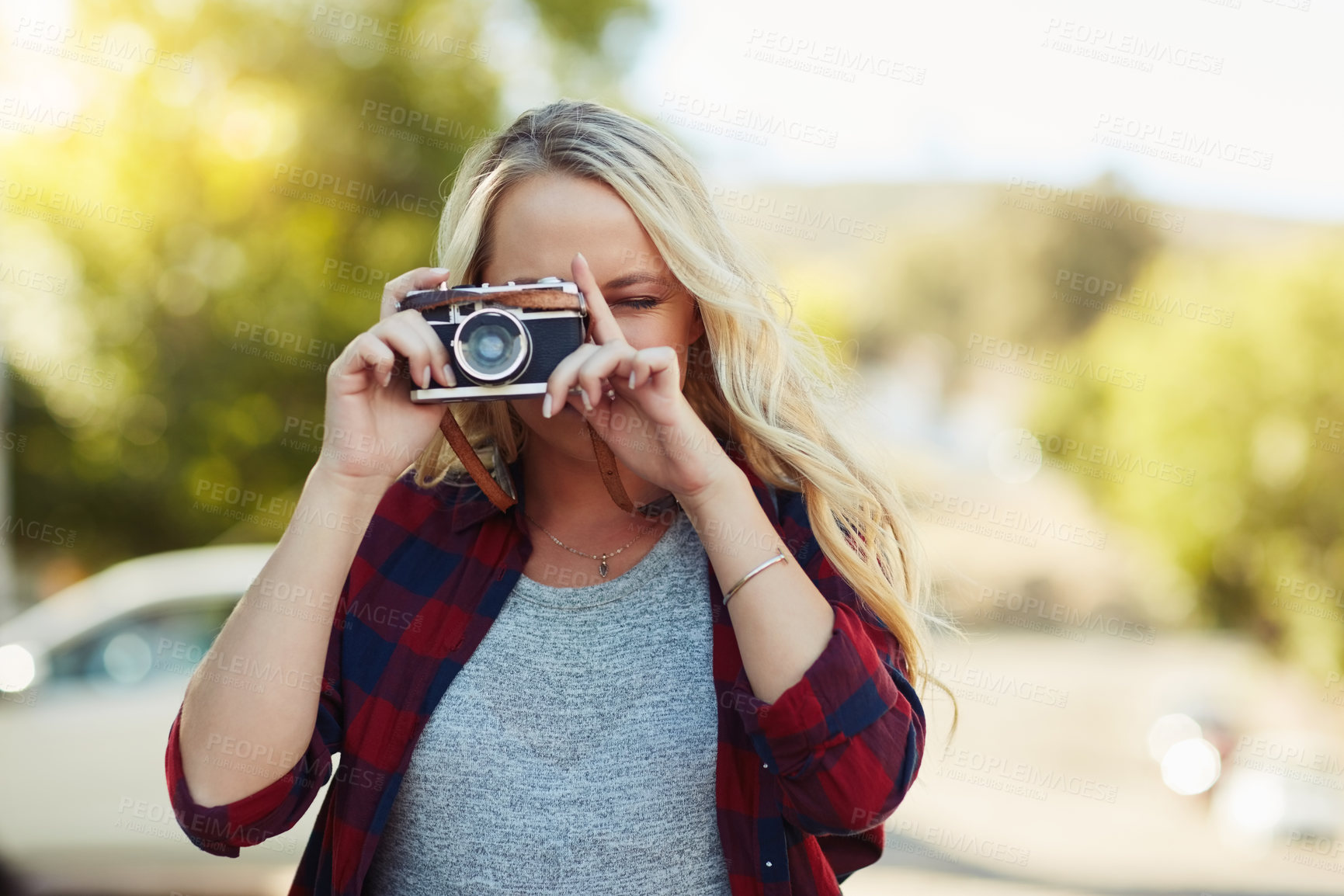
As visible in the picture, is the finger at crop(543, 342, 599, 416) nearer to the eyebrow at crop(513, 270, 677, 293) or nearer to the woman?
the woman

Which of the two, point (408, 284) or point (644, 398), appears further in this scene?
point (408, 284)

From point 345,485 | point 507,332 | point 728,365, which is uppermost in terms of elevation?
point 728,365

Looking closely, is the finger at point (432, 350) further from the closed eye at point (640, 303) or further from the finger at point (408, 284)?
the closed eye at point (640, 303)

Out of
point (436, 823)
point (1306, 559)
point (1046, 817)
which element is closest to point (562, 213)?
point (436, 823)

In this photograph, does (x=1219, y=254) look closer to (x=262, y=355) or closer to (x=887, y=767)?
(x=262, y=355)

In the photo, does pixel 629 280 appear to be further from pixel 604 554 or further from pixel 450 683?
pixel 450 683

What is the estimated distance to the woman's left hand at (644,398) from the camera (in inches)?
66.0

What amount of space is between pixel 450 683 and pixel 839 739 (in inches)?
23.0

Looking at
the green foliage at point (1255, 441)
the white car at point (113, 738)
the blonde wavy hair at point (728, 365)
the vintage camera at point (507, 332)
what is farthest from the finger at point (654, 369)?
the green foliage at point (1255, 441)

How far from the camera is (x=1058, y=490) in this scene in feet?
64.7

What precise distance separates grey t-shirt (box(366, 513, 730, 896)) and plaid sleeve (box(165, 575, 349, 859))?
0.43 feet

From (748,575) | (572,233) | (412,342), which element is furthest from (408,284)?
(748,575)

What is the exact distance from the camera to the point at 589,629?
1770 millimetres

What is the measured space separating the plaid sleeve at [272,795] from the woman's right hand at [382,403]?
0.73 ft
